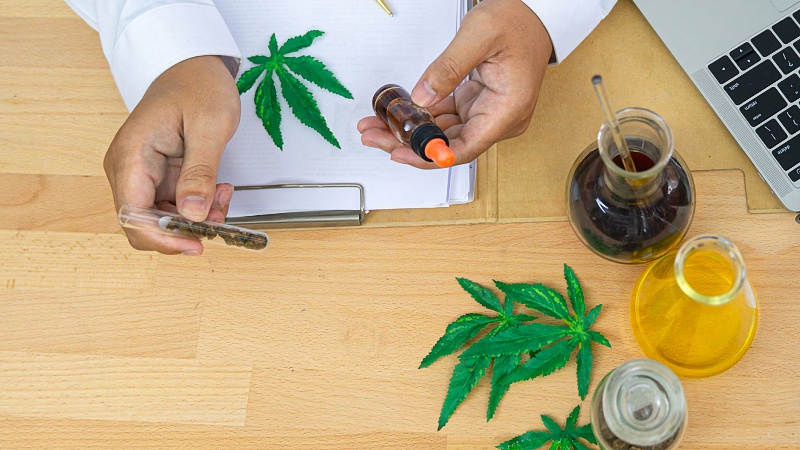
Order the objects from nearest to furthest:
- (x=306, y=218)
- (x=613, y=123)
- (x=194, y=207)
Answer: (x=613, y=123) < (x=194, y=207) < (x=306, y=218)

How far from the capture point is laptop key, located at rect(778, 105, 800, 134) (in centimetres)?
77

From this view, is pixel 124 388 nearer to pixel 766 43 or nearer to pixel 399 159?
pixel 399 159

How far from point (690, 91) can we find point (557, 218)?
233 millimetres

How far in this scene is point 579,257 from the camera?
31.7 inches

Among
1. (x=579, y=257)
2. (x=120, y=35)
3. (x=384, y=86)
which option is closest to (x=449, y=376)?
(x=579, y=257)

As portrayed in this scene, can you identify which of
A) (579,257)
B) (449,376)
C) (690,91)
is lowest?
(449,376)

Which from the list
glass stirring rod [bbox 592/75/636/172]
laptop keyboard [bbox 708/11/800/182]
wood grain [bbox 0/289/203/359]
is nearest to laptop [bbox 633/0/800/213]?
laptop keyboard [bbox 708/11/800/182]

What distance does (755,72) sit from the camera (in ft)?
2.60

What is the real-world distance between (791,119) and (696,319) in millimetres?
285

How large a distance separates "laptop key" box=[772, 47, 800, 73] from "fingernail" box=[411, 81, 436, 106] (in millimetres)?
407

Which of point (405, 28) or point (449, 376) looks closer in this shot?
point (449, 376)

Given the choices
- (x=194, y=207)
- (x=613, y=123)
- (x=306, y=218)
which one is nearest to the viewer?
(x=613, y=123)

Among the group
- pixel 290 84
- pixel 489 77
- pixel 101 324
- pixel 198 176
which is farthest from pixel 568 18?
pixel 101 324

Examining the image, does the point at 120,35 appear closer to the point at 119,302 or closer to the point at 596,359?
the point at 119,302
